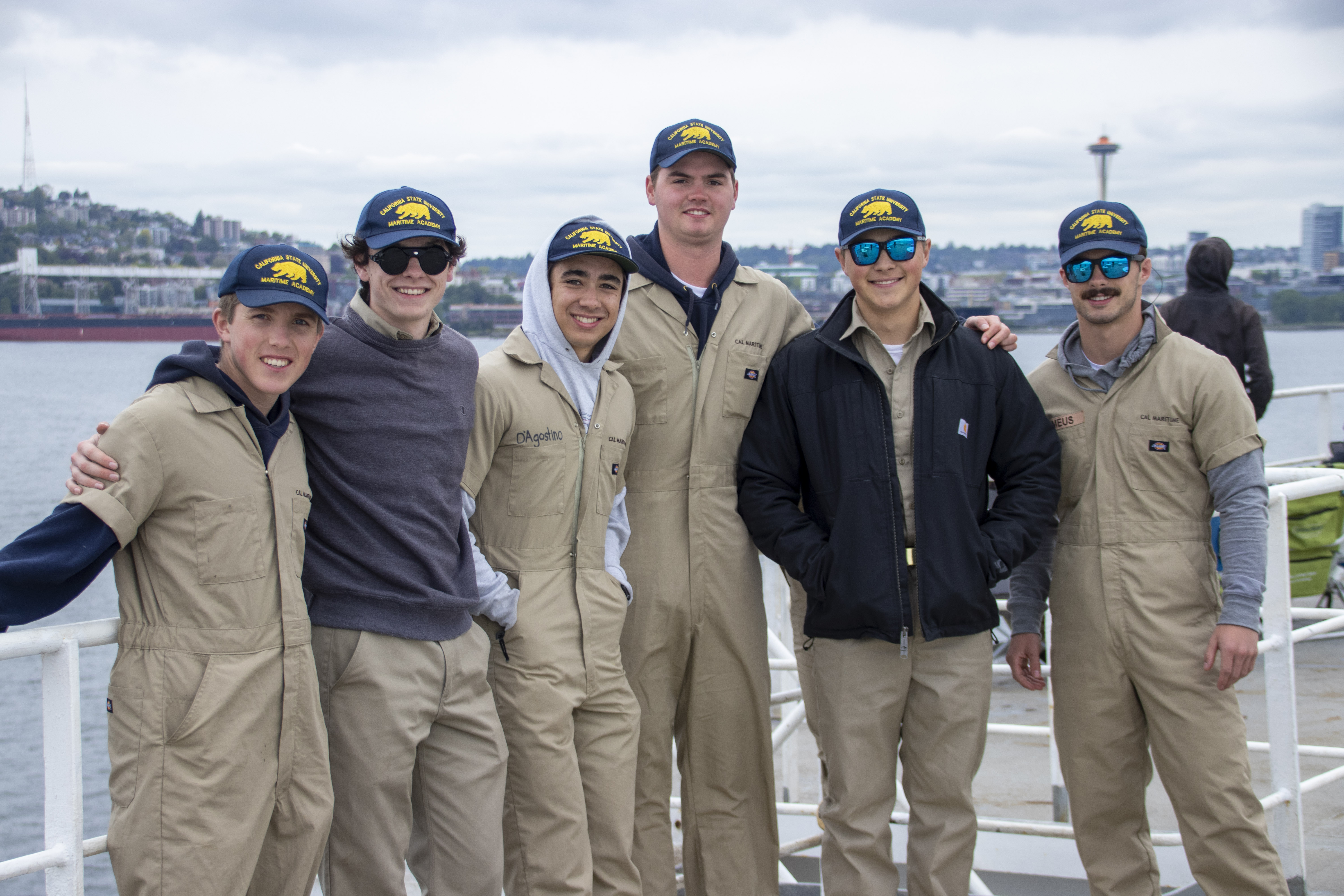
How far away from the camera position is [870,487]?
3.18 meters

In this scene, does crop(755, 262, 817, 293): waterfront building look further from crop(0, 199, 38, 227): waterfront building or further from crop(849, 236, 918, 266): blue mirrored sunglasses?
crop(0, 199, 38, 227): waterfront building

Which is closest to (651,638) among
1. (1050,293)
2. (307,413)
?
(307,413)

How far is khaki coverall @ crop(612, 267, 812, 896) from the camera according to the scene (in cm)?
341

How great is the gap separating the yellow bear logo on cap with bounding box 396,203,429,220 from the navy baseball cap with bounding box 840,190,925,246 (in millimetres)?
1230

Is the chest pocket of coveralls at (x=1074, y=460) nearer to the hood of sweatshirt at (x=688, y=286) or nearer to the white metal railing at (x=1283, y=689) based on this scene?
the white metal railing at (x=1283, y=689)

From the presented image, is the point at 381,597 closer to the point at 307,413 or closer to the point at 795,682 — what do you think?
the point at 307,413

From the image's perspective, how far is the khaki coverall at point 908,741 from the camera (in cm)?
318

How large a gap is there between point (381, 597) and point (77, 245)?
42417 mm

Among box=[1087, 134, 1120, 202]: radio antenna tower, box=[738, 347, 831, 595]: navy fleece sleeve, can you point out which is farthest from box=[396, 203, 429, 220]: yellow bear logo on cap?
box=[1087, 134, 1120, 202]: radio antenna tower

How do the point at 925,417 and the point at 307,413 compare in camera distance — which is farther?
the point at 925,417

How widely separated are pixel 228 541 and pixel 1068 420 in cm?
237

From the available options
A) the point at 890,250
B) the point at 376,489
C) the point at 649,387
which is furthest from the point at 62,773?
the point at 890,250

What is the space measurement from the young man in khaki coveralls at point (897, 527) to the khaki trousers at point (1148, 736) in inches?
11.7

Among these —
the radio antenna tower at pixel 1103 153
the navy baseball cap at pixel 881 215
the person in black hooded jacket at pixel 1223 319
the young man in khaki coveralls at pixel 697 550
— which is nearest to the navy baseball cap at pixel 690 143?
the young man in khaki coveralls at pixel 697 550
